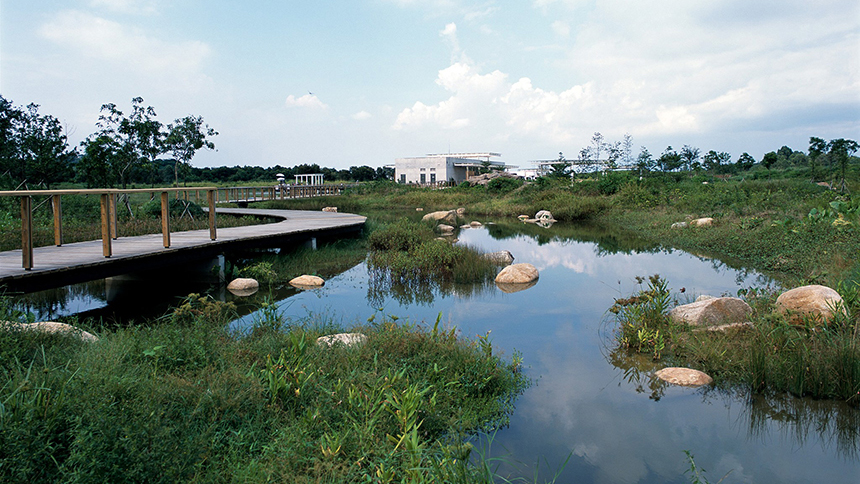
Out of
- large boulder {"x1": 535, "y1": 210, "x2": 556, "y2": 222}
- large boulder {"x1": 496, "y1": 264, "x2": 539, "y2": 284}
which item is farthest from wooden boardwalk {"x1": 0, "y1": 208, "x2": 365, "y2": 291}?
large boulder {"x1": 535, "y1": 210, "x2": 556, "y2": 222}

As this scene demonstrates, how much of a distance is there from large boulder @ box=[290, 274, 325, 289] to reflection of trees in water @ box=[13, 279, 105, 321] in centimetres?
308

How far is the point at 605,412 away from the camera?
4.73m

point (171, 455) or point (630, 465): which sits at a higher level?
point (171, 455)

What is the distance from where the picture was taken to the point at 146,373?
3742 mm

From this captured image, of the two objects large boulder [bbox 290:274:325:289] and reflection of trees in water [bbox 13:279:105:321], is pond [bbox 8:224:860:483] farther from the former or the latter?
large boulder [bbox 290:274:325:289]

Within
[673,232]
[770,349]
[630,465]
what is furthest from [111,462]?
→ [673,232]

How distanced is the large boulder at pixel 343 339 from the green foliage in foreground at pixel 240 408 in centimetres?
11

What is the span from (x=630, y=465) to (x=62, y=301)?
8579mm

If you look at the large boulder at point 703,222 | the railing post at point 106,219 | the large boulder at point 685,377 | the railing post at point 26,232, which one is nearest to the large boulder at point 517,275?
the large boulder at point 685,377

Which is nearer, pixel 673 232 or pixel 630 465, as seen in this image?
pixel 630 465

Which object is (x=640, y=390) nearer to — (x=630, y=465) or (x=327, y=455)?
(x=630, y=465)

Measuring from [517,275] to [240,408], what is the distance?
7.28 m

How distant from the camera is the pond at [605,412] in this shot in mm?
3830

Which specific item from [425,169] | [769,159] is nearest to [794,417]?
[769,159]
